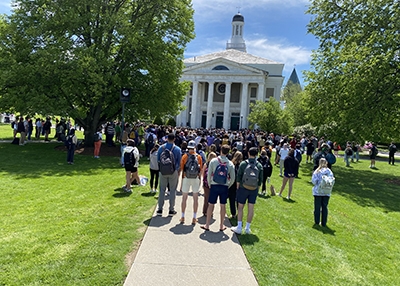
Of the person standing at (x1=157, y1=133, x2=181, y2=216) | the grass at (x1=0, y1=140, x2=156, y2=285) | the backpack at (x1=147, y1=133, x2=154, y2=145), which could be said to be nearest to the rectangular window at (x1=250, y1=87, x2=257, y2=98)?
Result: the backpack at (x1=147, y1=133, x2=154, y2=145)

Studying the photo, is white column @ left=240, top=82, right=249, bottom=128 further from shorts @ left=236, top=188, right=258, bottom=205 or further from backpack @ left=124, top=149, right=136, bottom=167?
shorts @ left=236, top=188, right=258, bottom=205

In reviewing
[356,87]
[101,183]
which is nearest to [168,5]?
[356,87]

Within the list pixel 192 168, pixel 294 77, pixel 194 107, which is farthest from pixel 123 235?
pixel 294 77

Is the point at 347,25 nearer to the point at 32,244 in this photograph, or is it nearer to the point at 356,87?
the point at 356,87

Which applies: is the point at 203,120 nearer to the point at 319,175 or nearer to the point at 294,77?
the point at 319,175

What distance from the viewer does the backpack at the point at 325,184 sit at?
7.06 metres

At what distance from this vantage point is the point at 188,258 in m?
4.82

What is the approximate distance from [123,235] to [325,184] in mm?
4750

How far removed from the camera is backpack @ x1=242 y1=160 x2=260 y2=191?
5.92 m

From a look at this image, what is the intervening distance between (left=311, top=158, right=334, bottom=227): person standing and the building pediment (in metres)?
48.9

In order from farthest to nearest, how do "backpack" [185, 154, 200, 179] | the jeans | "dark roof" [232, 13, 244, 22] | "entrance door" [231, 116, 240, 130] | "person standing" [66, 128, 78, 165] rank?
"dark roof" [232, 13, 244, 22] → "entrance door" [231, 116, 240, 130] → "person standing" [66, 128, 78, 165] → the jeans → "backpack" [185, 154, 200, 179]

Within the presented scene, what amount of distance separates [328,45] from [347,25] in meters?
1.82

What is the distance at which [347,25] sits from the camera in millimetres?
18469

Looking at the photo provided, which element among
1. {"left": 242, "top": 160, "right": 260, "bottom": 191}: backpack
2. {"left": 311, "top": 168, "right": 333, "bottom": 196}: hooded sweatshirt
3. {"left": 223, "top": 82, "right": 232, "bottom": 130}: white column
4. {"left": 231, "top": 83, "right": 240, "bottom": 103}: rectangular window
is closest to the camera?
{"left": 242, "top": 160, "right": 260, "bottom": 191}: backpack
